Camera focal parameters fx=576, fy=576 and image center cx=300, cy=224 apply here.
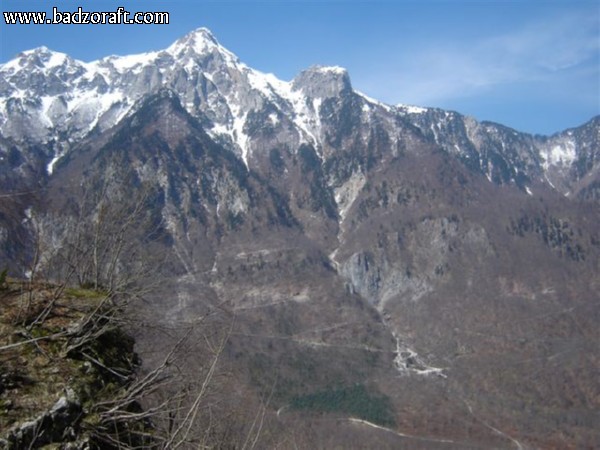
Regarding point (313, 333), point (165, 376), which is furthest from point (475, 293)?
point (165, 376)

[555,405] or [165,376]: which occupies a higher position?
[165,376]

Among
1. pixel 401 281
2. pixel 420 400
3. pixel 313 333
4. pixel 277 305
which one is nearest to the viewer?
pixel 420 400

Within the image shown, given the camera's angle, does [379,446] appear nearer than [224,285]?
Yes

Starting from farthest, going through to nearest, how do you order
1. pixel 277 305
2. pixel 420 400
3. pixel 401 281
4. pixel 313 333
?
pixel 401 281 < pixel 277 305 < pixel 313 333 < pixel 420 400

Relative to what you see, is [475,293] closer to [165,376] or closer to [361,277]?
[361,277]

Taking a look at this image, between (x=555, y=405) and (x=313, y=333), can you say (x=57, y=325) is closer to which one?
(x=555, y=405)

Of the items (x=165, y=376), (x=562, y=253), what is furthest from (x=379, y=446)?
(x=562, y=253)

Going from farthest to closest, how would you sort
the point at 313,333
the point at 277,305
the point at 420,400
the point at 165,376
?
the point at 277,305 < the point at 313,333 < the point at 420,400 < the point at 165,376

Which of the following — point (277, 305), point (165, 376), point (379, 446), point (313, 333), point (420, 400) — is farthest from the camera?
point (277, 305)

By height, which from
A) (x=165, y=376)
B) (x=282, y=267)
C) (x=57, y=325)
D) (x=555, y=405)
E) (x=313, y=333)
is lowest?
(x=555, y=405)
